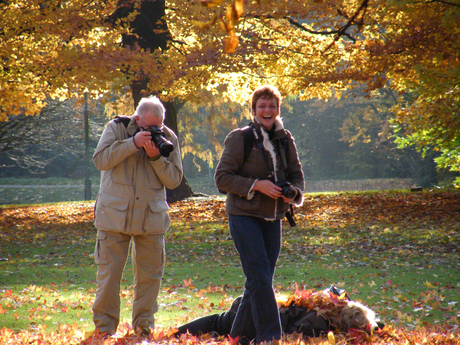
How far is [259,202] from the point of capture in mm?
3496

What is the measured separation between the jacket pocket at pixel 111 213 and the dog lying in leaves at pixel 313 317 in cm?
108

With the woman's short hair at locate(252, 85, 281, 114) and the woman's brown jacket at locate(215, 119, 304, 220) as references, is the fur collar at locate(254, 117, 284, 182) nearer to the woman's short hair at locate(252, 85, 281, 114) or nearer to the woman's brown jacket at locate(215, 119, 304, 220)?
the woman's brown jacket at locate(215, 119, 304, 220)

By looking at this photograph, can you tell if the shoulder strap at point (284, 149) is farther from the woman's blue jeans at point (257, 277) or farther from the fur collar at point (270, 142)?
the woman's blue jeans at point (257, 277)

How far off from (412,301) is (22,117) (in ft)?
60.7

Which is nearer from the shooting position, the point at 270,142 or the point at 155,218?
the point at 270,142

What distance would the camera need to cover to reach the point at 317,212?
46.6 feet

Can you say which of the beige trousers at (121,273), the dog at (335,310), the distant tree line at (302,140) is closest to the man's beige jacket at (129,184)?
the beige trousers at (121,273)

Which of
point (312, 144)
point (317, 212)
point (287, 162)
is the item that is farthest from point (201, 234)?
point (312, 144)

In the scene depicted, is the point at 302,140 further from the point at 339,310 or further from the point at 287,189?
the point at 287,189

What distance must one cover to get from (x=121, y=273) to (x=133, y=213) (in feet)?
1.82

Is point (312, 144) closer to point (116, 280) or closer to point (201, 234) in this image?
point (201, 234)

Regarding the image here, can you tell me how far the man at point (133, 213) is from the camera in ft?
12.6

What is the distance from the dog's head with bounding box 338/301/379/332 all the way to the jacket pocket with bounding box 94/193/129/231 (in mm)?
1977

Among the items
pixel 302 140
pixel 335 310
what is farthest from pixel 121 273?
pixel 302 140
